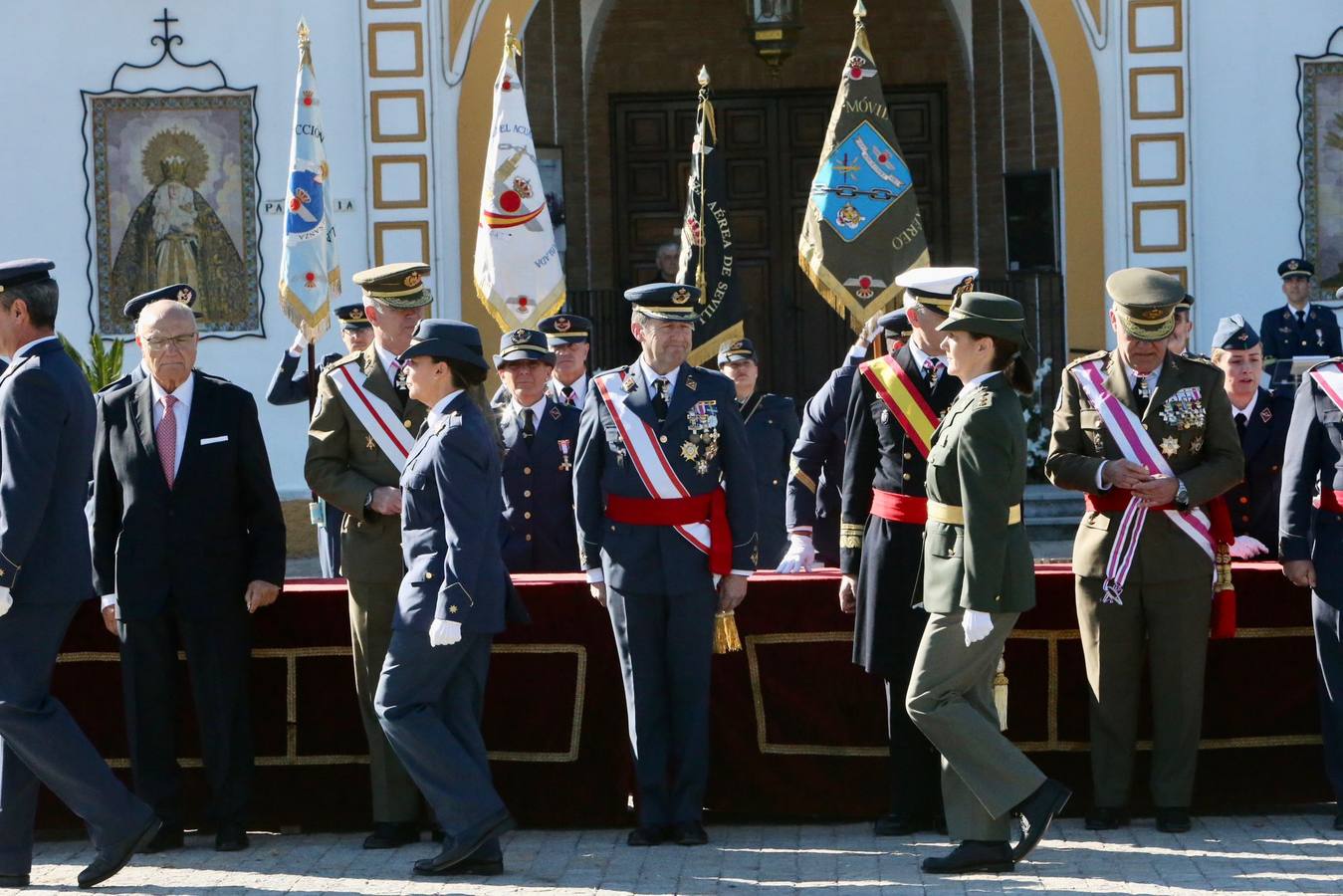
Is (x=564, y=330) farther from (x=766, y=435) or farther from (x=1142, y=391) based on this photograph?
(x=1142, y=391)

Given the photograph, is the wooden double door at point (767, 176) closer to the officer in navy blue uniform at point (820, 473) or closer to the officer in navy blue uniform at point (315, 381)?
the officer in navy blue uniform at point (315, 381)

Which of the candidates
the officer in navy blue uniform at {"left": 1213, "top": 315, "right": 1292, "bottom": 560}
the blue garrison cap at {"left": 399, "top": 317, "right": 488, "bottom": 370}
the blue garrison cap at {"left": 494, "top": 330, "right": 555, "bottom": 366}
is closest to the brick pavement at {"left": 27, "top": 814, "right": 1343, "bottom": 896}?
the officer in navy blue uniform at {"left": 1213, "top": 315, "right": 1292, "bottom": 560}

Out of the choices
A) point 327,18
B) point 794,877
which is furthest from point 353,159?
point 794,877

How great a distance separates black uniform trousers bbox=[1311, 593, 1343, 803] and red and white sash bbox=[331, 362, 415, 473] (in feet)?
9.64

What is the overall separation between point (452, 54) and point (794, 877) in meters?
8.21

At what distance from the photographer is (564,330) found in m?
8.41

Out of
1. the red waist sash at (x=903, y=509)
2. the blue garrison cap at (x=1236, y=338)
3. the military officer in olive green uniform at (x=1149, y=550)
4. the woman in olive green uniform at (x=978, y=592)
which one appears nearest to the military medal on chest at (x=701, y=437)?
the red waist sash at (x=903, y=509)

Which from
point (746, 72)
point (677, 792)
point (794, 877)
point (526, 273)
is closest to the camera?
point (794, 877)

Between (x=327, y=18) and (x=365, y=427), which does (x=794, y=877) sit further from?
(x=327, y=18)

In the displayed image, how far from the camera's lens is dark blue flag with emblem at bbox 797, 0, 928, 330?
939 centimetres

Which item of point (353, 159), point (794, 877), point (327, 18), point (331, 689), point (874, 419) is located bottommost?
point (794, 877)

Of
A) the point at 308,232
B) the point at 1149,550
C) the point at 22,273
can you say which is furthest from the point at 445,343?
the point at 308,232

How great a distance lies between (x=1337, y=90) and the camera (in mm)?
12875

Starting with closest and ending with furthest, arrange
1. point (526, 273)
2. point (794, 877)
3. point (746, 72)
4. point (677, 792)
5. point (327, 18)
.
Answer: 1. point (794, 877)
2. point (677, 792)
3. point (526, 273)
4. point (327, 18)
5. point (746, 72)
